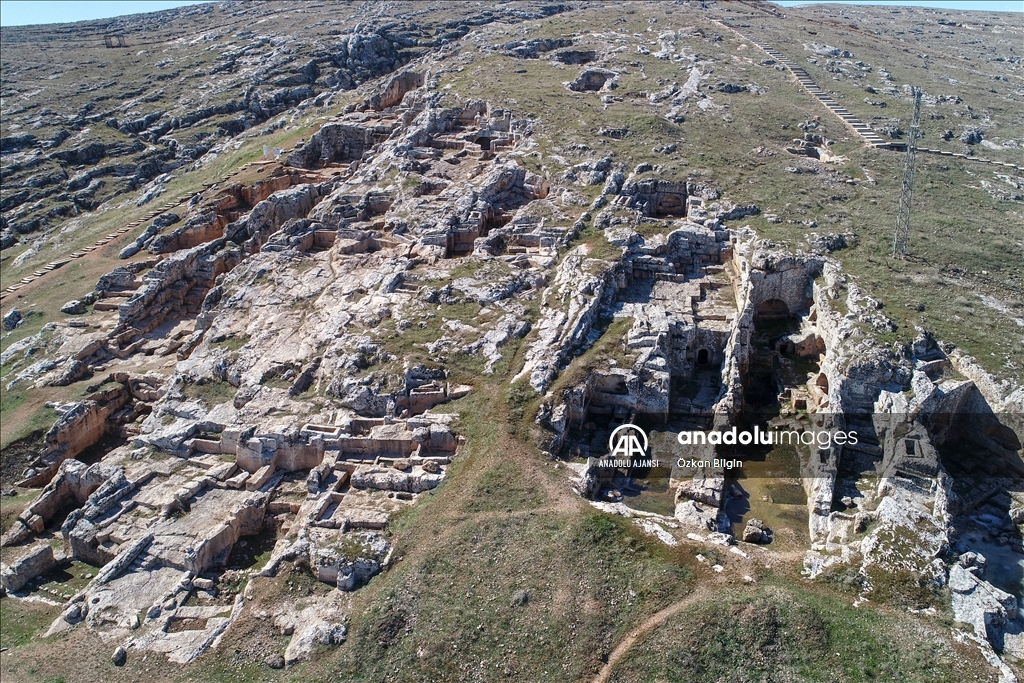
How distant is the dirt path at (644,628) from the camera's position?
19828 mm

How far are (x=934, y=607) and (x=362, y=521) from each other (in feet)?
63.6

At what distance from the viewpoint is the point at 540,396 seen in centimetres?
2992

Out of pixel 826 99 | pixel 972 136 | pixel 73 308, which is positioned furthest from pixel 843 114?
pixel 73 308

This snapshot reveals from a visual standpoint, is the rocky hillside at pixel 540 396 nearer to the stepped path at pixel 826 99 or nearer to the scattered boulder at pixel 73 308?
the stepped path at pixel 826 99

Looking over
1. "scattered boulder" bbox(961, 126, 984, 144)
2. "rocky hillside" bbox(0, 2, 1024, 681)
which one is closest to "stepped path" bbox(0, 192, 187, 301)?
"rocky hillside" bbox(0, 2, 1024, 681)

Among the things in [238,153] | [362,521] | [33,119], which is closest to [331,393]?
[362,521]

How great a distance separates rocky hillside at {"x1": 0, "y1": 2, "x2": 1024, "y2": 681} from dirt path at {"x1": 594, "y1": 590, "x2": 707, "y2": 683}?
0.10 meters

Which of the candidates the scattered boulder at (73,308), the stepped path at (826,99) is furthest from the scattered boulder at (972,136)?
the scattered boulder at (73,308)

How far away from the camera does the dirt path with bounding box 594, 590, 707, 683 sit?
19.8 m

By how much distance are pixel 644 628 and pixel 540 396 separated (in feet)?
37.8

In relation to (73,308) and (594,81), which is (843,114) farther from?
(73,308)

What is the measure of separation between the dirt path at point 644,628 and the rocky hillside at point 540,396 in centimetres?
10

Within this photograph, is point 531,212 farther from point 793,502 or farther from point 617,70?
point 617,70

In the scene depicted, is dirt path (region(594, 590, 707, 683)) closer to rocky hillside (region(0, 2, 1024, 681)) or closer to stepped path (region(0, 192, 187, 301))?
rocky hillside (region(0, 2, 1024, 681))
